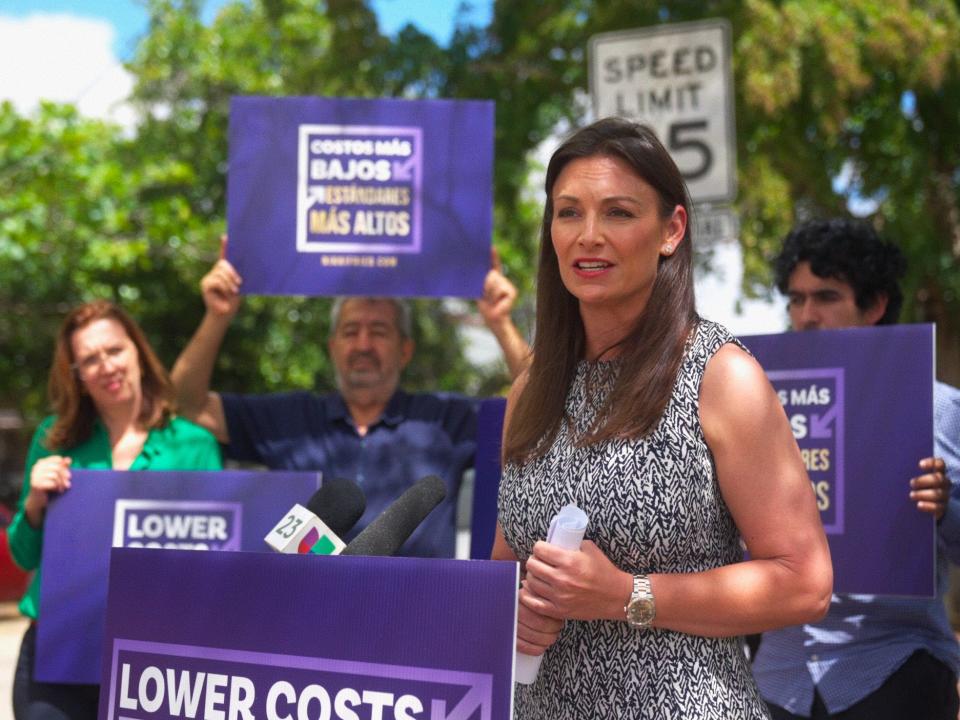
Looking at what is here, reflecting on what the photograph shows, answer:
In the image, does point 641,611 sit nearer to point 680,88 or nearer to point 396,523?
point 396,523

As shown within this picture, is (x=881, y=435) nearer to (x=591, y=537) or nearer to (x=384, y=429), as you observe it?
(x=591, y=537)

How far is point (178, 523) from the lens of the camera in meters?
3.74

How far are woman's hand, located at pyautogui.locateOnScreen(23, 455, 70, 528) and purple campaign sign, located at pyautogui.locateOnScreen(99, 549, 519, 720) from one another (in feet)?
5.40

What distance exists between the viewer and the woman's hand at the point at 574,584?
74.3 inches

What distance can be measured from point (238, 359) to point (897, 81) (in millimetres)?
11987

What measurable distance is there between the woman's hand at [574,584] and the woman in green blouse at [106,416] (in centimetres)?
245

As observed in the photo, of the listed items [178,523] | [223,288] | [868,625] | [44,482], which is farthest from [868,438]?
[44,482]

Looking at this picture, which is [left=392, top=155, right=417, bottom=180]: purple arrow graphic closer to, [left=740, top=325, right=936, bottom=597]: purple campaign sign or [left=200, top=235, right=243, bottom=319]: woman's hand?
[left=200, top=235, right=243, bottom=319]: woman's hand

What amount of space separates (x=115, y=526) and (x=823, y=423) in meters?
2.10

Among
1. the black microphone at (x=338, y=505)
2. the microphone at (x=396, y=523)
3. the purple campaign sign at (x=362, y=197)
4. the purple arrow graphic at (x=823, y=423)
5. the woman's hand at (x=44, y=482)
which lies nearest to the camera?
the microphone at (x=396, y=523)

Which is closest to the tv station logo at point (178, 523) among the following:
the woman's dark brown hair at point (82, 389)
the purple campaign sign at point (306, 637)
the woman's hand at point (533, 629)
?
the woman's dark brown hair at point (82, 389)

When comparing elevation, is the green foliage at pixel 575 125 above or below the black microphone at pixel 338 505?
above

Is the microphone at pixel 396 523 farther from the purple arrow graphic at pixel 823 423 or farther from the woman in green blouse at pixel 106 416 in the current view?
the woman in green blouse at pixel 106 416

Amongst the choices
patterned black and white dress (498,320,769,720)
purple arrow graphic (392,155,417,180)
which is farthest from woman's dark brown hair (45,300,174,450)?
patterned black and white dress (498,320,769,720)
